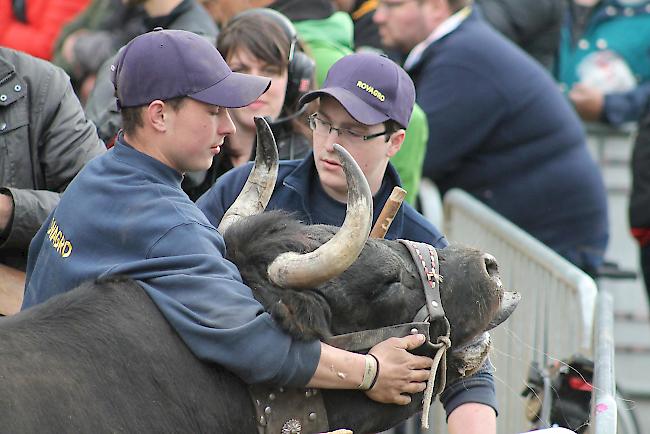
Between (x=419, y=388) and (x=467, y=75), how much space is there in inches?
178

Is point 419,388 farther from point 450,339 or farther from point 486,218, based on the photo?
point 486,218

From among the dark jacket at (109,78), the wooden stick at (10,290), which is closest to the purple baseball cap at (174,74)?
the wooden stick at (10,290)

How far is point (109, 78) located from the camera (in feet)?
18.2

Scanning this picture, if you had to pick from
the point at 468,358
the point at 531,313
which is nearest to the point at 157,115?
the point at 468,358

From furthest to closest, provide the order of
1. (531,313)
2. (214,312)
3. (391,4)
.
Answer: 1. (391,4)
2. (531,313)
3. (214,312)

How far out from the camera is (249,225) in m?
3.79

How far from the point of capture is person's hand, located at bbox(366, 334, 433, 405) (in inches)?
144

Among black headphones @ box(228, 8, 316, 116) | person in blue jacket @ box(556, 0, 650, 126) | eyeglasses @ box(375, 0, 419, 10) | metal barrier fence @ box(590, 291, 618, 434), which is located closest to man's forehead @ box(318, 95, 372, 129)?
black headphones @ box(228, 8, 316, 116)

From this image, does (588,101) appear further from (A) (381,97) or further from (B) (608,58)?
(A) (381,97)

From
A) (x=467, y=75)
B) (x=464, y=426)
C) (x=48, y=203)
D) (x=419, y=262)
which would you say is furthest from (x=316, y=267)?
(x=467, y=75)

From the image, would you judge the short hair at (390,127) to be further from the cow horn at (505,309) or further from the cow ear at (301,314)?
the cow ear at (301,314)

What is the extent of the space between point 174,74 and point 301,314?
2.70 feet

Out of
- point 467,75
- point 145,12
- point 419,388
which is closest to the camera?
point 419,388

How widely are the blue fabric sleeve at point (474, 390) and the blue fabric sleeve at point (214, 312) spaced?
1.00 meters
